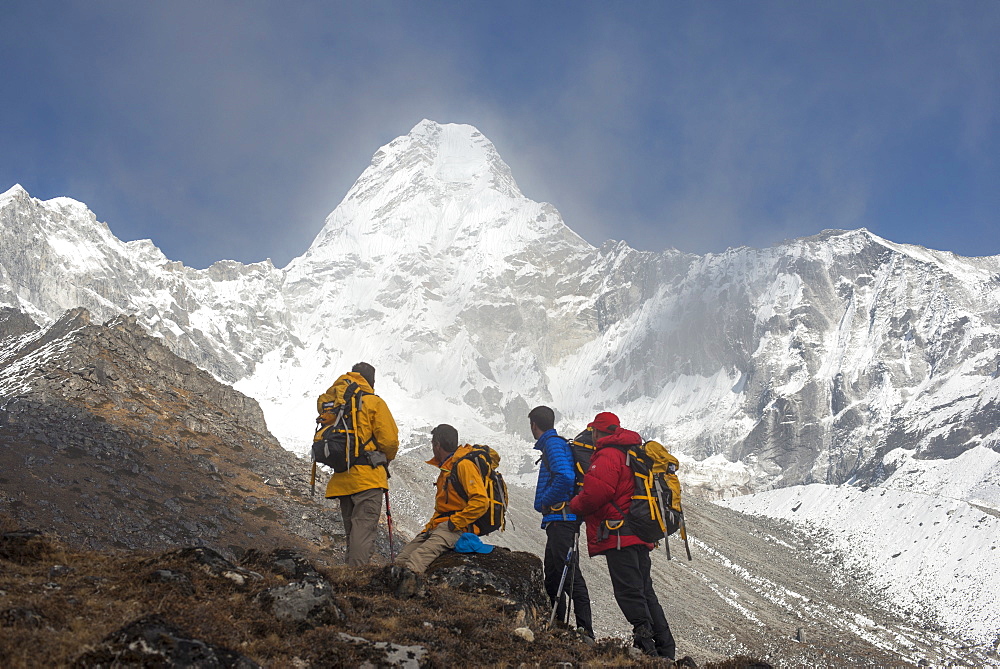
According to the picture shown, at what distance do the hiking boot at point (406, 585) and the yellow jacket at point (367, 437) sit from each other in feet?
5.42

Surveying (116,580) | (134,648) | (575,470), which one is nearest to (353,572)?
(116,580)

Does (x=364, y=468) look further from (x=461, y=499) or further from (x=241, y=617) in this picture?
(x=241, y=617)

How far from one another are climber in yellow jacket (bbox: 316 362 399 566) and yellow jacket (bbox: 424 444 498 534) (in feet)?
2.51

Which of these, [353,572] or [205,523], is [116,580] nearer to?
[353,572]

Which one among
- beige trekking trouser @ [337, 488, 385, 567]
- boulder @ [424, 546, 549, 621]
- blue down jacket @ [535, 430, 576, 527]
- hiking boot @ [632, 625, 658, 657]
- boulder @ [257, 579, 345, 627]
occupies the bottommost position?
hiking boot @ [632, 625, 658, 657]

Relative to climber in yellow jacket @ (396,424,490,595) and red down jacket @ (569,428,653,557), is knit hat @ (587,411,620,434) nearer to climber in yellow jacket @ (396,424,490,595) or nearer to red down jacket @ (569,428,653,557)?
red down jacket @ (569,428,653,557)

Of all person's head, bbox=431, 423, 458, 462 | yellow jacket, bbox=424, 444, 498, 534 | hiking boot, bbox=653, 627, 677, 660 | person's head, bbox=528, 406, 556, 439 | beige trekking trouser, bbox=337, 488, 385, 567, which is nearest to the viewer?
hiking boot, bbox=653, 627, 677, 660

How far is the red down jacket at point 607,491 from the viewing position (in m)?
8.68

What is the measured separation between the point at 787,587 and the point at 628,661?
68745 mm

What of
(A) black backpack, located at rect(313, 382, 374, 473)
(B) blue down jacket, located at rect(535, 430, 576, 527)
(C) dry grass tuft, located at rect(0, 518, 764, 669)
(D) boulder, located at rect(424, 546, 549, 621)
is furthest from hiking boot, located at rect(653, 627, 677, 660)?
(A) black backpack, located at rect(313, 382, 374, 473)

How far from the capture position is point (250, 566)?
844cm

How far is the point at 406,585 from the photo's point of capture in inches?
324

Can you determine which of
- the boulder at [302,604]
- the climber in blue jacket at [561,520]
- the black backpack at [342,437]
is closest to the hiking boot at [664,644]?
the climber in blue jacket at [561,520]

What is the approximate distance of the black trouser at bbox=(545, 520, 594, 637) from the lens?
9312mm
